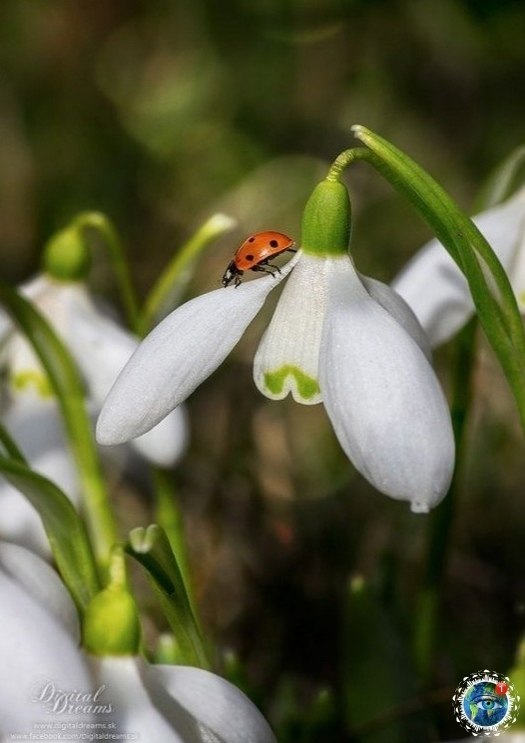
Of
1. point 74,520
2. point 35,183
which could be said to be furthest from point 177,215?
point 74,520

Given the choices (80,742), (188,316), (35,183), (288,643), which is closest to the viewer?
(80,742)

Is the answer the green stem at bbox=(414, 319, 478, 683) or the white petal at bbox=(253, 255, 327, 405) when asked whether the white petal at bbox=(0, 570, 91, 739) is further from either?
the green stem at bbox=(414, 319, 478, 683)

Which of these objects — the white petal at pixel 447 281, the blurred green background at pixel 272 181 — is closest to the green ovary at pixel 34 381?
the white petal at pixel 447 281

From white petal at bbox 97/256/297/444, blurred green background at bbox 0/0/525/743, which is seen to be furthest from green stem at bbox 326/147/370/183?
blurred green background at bbox 0/0/525/743

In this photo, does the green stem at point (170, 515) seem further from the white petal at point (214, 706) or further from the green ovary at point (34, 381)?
the white petal at point (214, 706)

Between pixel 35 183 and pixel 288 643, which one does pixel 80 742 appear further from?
pixel 35 183

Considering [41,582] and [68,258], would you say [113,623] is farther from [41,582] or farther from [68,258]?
[68,258]
